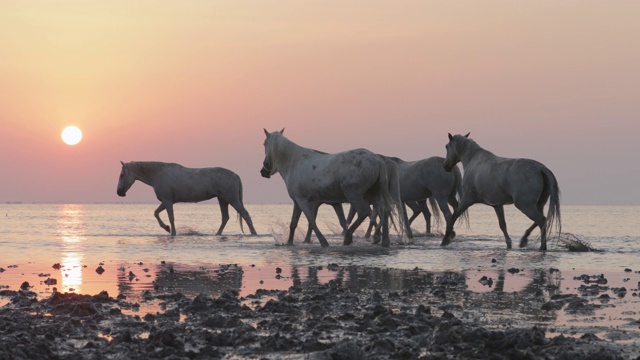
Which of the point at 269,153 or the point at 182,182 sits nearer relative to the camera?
the point at 269,153

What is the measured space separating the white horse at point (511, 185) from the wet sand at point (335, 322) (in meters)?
6.88

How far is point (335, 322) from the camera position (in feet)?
23.3

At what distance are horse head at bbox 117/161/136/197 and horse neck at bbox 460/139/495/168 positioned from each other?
12.1 metres

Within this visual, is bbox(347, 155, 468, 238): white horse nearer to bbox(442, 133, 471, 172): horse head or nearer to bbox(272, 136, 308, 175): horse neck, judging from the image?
bbox(442, 133, 471, 172): horse head

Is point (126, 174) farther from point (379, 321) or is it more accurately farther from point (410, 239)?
point (379, 321)

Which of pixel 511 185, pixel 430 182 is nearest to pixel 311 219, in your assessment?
pixel 511 185

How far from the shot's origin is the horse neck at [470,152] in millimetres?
19286

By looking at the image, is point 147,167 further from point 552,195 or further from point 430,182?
point 552,195

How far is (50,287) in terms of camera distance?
10.3m

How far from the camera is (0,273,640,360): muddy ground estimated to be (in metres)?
5.81

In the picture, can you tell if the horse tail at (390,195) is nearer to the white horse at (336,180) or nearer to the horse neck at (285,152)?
the white horse at (336,180)

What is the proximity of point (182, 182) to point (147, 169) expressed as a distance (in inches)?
47.5

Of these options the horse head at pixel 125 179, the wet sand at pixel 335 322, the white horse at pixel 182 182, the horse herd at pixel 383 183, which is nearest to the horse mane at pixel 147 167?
the white horse at pixel 182 182

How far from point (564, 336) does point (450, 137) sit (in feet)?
45.2
